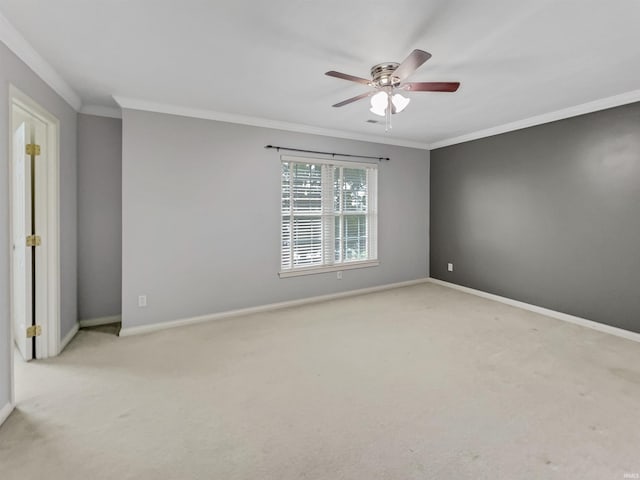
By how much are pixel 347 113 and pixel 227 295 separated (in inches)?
105

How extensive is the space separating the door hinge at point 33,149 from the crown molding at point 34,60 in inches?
20.7

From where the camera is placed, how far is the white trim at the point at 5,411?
6.13 ft

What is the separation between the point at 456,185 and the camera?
504 centimetres

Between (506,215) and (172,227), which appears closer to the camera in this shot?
(172,227)

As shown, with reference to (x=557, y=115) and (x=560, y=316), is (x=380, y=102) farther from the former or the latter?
(x=560, y=316)

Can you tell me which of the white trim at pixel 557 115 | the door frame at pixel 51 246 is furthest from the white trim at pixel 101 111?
the white trim at pixel 557 115

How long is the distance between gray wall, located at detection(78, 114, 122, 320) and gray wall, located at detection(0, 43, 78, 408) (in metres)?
0.14

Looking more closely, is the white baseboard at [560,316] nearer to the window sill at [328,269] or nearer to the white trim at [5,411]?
the window sill at [328,269]

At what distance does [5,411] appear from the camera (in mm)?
1910

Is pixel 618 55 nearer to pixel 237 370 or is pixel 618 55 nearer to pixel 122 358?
pixel 237 370

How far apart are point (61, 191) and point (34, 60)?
112cm

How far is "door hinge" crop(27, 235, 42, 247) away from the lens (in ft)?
8.79

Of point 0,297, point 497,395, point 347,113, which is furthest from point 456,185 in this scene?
point 0,297

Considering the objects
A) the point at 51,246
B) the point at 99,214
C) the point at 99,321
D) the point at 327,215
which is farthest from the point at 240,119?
the point at 99,321
